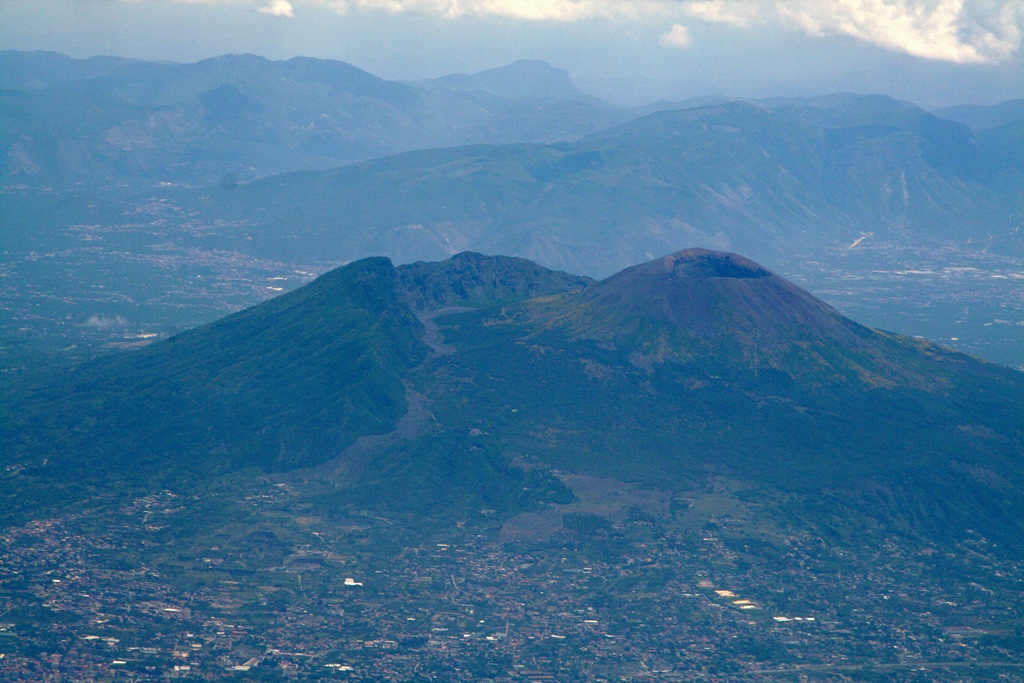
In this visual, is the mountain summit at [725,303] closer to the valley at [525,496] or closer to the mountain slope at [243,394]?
the valley at [525,496]

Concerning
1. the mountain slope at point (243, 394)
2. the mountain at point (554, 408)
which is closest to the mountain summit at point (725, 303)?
the mountain at point (554, 408)

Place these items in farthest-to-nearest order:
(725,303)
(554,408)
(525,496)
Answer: (725,303), (554,408), (525,496)

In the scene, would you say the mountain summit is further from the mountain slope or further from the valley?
the mountain slope

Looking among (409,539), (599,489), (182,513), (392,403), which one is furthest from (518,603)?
(392,403)

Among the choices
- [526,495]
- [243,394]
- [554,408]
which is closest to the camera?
[526,495]

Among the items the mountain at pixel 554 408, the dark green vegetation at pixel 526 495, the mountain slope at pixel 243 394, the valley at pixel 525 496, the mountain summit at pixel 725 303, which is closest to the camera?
the valley at pixel 525 496

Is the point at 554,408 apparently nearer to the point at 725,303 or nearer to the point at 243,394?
the point at 725,303

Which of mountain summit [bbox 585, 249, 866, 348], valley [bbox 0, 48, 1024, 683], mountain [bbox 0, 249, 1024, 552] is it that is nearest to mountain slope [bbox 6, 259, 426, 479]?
mountain [bbox 0, 249, 1024, 552]

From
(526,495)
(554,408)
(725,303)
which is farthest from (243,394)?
(725,303)
